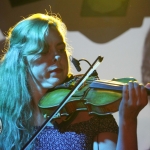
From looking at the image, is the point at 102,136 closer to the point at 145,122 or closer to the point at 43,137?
the point at 43,137

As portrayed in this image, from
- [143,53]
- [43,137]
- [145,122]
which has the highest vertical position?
[143,53]

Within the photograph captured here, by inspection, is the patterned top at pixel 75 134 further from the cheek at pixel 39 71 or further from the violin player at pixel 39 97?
the cheek at pixel 39 71

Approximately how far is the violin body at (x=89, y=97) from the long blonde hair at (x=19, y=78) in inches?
5.4

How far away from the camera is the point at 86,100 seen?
0.98 m

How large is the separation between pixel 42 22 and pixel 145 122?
26.4 inches

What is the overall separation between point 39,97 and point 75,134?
203 mm

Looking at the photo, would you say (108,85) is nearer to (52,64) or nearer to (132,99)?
(132,99)

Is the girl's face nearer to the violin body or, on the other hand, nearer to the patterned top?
the violin body

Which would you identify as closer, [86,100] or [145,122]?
[86,100]

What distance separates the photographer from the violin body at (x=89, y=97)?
931 millimetres

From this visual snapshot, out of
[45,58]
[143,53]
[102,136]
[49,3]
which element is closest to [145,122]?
[143,53]


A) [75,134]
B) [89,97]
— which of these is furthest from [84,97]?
[75,134]

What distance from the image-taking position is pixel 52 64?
1.10 m

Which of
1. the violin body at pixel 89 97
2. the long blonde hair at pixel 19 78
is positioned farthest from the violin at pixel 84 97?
the long blonde hair at pixel 19 78
